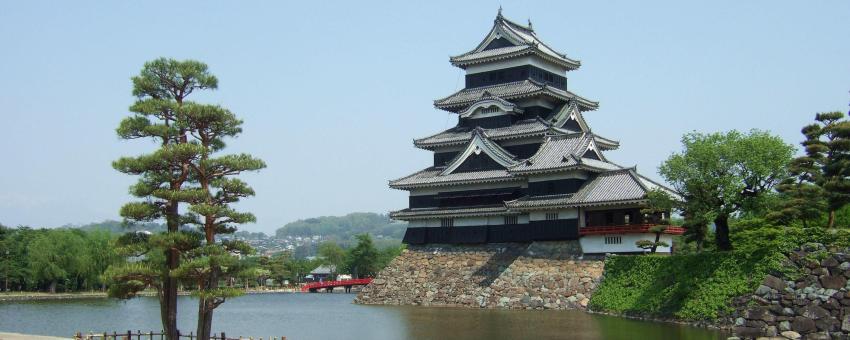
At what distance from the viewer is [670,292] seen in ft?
108

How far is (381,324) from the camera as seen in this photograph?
33781 mm

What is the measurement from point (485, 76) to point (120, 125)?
102 ft

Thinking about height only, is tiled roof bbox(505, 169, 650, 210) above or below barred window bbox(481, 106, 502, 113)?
below

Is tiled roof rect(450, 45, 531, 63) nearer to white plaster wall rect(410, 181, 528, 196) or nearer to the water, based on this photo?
white plaster wall rect(410, 181, 528, 196)

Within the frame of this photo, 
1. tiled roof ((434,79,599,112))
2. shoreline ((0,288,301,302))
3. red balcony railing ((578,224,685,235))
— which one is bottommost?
shoreline ((0,288,301,302))

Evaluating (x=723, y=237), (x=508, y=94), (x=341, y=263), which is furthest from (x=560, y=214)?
(x=341, y=263)

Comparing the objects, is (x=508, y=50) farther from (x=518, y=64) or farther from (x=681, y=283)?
(x=681, y=283)

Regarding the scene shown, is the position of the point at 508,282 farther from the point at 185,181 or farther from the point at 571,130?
the point at 185,181

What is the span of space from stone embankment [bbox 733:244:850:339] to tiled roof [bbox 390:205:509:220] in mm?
19257

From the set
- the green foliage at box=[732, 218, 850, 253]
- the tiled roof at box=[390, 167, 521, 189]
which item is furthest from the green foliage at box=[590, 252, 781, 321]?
the tiled roof at box=[390, 167, 521, 189]

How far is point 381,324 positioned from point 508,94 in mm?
19161

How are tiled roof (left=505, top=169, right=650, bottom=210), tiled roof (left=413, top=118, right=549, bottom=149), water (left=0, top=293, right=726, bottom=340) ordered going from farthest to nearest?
tiled roof (left=413, top=118, right=549, bottom=149)
tiled roof (left=505, top=169, right=650, bottom=210)
water (left=0, top=293, right=726, bottom=340)

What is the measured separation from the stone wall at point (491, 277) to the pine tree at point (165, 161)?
19583mm

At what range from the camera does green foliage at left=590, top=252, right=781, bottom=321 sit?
2922 cm
